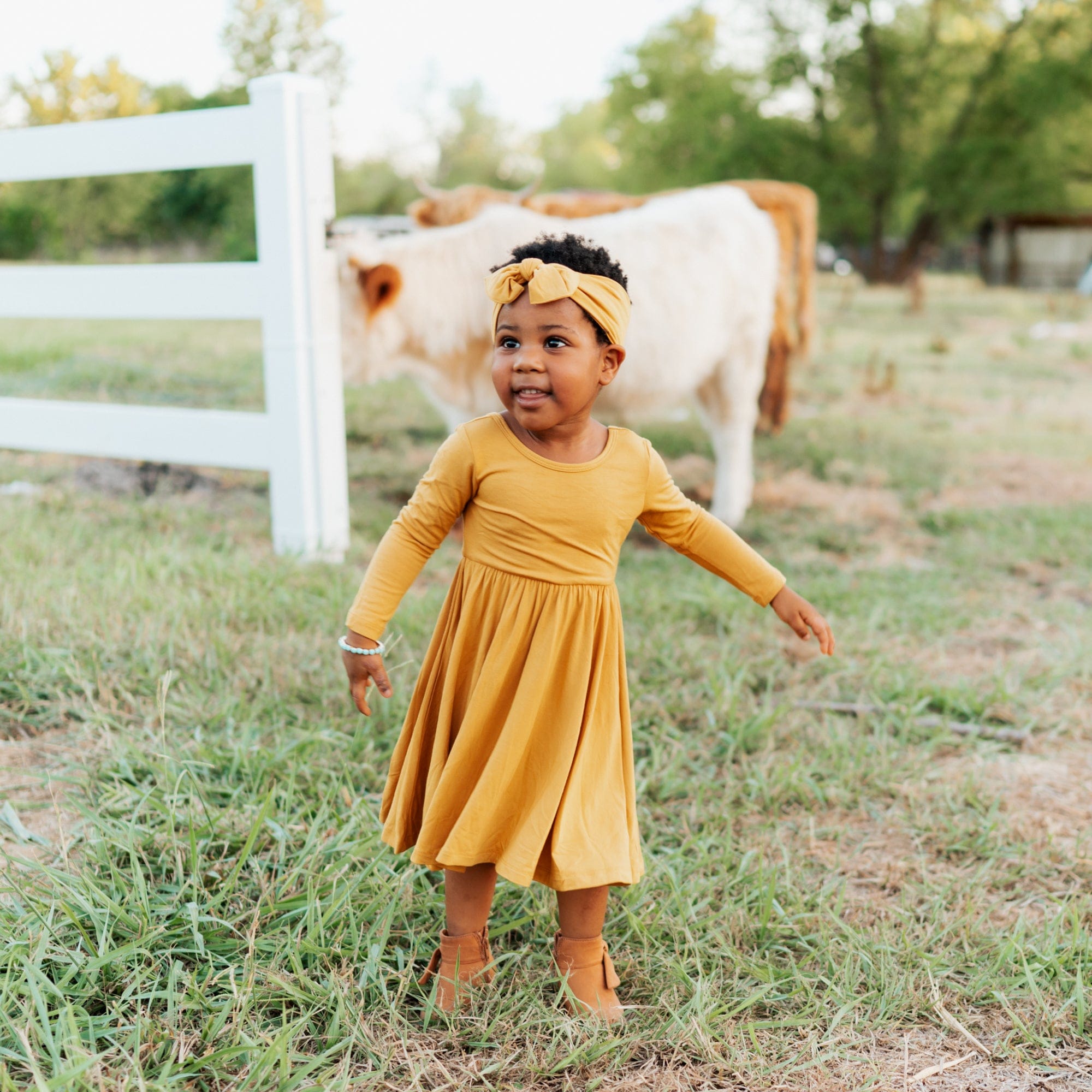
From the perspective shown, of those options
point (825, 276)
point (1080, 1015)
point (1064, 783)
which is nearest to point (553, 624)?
point (1080, 1015)

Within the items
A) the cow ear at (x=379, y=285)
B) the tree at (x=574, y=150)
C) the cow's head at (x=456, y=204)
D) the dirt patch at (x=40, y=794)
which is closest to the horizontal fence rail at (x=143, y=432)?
the cow ear at (x=379, y=285)

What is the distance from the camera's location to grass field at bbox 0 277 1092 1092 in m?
1.77

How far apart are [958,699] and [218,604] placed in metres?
2.31

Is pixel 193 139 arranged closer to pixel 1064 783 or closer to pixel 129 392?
pixel 129 392

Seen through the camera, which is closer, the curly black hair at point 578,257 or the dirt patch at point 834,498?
the curly black hair at point 578,257

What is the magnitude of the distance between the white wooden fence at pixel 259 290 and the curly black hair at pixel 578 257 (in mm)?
2340

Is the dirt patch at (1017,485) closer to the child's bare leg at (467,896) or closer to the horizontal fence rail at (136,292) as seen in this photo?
the horizontal fence rail at (136,292)

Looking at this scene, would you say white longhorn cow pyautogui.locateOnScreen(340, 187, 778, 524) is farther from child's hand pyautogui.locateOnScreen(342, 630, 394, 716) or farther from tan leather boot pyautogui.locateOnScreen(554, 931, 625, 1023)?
tan leather boot pyautogui.locateOnScreen(554, 931, 625, 1023)

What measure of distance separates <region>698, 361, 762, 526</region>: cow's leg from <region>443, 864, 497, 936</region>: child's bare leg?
12.1 ft

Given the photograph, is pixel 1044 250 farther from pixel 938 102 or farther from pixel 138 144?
pixel 138 144

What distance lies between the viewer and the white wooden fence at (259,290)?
3.92 m

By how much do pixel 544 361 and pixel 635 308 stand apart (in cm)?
352

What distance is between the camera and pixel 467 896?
1859 millimetres

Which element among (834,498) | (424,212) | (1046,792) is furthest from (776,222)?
(1046,792)
